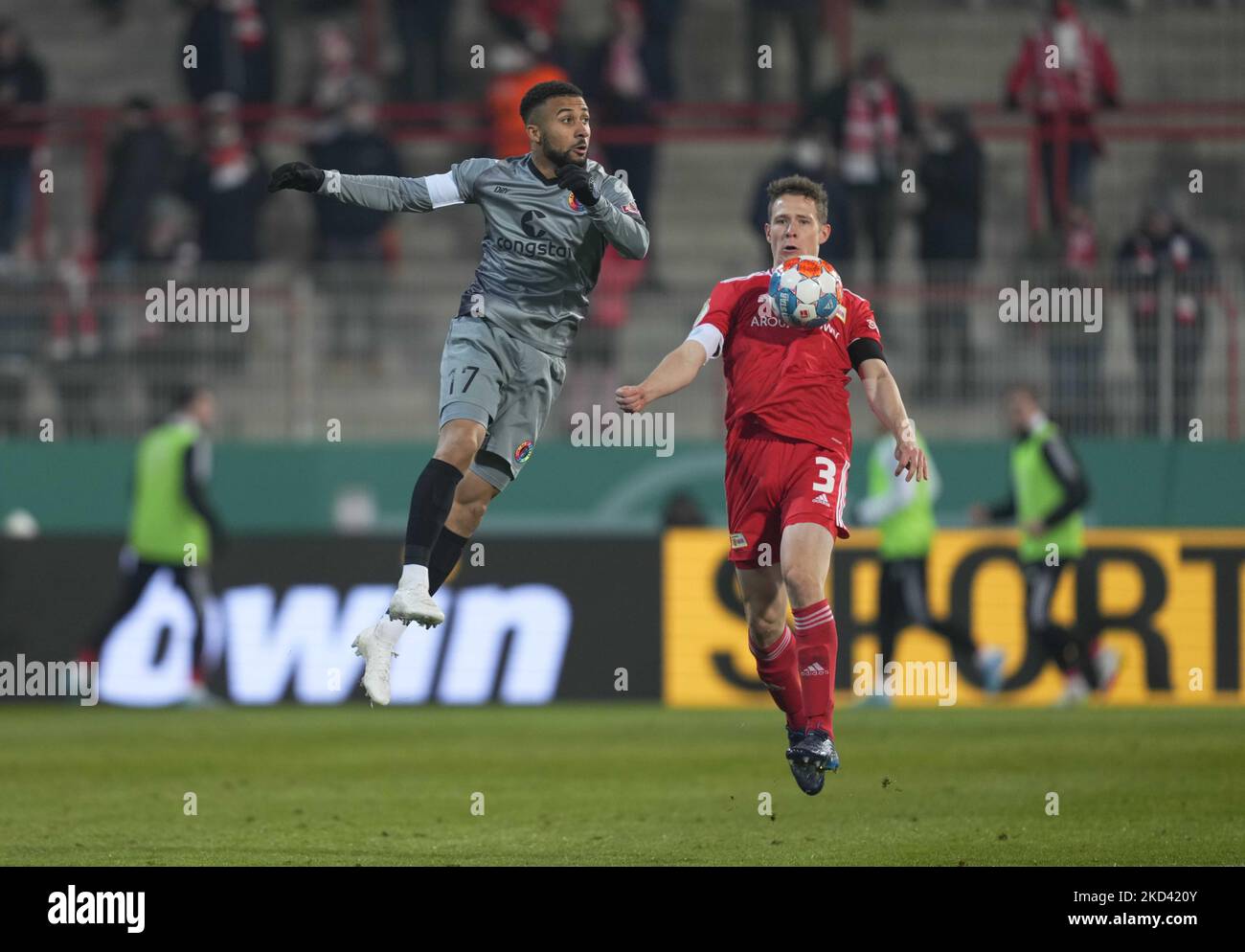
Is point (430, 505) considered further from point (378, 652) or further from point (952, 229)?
point (952, 229)

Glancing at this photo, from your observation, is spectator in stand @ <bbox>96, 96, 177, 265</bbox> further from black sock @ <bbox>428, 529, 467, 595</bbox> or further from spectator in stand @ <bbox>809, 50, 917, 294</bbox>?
black sock @ <bbox>428, 529, 467, 595</bbox>

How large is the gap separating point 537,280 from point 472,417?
73 cm

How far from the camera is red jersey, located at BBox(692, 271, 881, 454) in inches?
390

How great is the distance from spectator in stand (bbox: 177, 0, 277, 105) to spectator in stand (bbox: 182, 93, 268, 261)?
118 centimetres

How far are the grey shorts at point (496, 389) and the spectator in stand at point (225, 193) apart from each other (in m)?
10.0

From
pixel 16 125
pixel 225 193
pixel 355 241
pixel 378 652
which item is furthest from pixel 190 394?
pixel 378 652

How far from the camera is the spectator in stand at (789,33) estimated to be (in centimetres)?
2203

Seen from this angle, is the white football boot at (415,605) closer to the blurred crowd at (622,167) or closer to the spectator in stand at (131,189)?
the blurred crowd at (622,167)

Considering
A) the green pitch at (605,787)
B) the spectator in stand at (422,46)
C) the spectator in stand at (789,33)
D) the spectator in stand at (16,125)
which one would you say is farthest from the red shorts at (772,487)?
the spectator in stand at (422,46)

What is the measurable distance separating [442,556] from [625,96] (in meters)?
11.8

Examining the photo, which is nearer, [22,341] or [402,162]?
Result: [22,341]

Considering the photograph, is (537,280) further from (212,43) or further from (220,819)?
(212,43)

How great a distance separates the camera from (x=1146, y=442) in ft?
62.6
